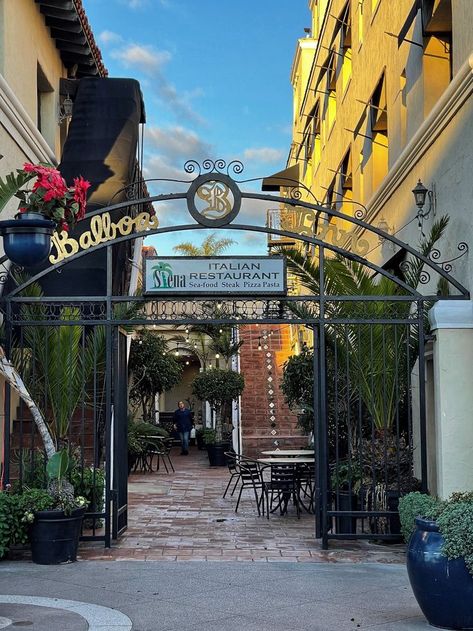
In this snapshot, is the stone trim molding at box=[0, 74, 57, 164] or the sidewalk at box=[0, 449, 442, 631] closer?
the sidewalk at box=[0, 449, 442, 631]

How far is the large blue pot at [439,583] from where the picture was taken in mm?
6621

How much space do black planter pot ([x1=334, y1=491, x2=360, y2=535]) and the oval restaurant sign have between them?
2657mm

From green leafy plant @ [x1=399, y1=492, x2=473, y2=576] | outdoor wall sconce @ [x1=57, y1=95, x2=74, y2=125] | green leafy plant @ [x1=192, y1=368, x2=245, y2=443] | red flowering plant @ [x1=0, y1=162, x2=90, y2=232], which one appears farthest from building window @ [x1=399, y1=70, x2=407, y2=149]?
green leafy plant @ [x1=192, y1=368, x2=245, y2=443]

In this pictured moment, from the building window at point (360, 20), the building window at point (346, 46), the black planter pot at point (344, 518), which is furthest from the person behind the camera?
the building window at point (346, 46)

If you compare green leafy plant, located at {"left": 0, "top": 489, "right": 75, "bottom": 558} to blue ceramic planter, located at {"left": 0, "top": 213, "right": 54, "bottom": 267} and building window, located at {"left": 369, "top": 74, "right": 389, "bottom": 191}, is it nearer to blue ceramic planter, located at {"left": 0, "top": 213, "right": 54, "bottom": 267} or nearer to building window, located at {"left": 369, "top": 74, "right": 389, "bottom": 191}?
blue ceramic planter, located at {"left": 0, "top": 213, "right": 54, "bottom": 267}

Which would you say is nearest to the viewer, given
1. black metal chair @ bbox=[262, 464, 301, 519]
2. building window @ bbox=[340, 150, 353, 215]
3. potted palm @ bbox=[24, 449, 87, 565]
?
potted palm @ bbox=[24, 449, 87, 565]

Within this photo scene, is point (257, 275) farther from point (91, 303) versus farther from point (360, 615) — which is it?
point (360, 615)

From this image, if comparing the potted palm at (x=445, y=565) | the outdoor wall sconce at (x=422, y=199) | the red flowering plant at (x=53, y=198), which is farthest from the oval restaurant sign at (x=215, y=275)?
the potted palm at (x=445, y=565)

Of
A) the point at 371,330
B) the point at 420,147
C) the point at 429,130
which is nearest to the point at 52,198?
the point at 371,330

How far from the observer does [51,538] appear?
9.55 m

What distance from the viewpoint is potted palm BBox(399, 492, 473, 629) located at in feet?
21.7

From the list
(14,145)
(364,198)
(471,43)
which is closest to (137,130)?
(14,145)

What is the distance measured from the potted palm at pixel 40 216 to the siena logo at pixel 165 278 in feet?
9.83

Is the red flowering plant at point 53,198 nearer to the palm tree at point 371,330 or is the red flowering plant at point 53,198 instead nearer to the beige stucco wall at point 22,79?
the palm tree at point 371,330
